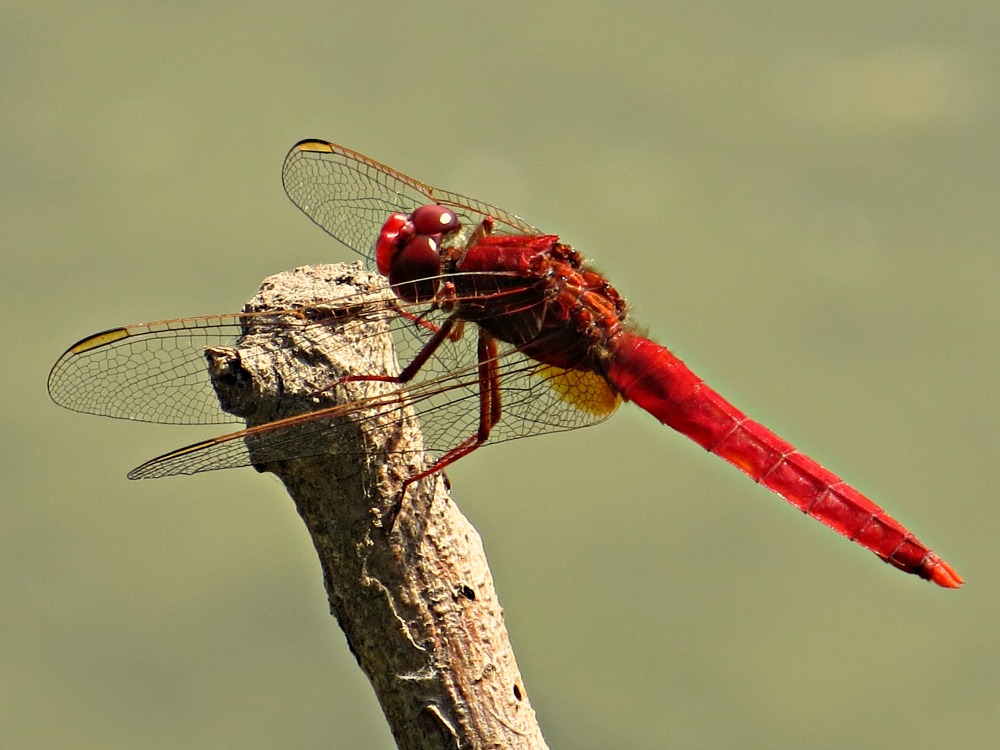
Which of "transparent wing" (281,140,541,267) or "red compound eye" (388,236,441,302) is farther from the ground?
"transparent wing" (281,140,541,267)

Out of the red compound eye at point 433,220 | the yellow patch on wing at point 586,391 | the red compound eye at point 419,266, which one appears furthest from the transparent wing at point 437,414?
the red compound eye at point 433,220

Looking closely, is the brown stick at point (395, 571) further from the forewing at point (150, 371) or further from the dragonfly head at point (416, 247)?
the dragonfly head at point (416, 247)

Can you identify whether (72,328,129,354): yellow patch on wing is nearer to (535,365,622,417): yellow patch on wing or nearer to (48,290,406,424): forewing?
(48,290,406,424): forewing

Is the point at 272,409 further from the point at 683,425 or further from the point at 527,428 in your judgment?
the point at 683,425

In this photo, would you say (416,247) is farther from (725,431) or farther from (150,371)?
(725,431)

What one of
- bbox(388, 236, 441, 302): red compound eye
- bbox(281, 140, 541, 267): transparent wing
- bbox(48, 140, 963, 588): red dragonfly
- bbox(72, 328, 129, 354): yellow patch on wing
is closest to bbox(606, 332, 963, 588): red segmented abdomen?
bbox(48, 140, 963, 588): red dragonfly

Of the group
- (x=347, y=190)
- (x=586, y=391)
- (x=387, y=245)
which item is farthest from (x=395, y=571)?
(x=347, y=190)
